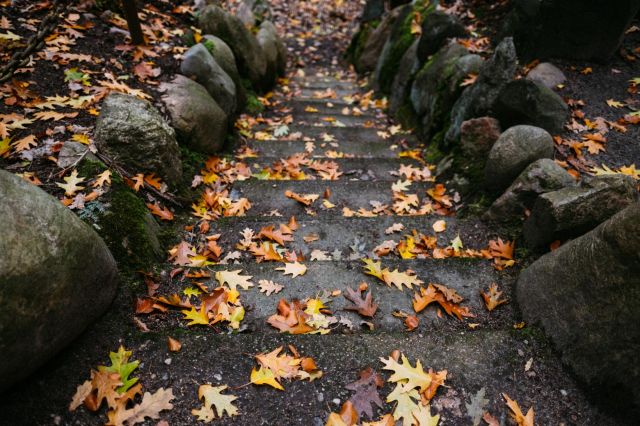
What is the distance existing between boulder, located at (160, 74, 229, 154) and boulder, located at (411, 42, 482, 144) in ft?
8.87

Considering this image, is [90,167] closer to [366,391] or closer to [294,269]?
[294,269]

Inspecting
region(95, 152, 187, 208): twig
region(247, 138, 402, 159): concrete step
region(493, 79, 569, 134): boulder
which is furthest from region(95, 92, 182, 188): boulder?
region(493, 79, 569, 134): boulder

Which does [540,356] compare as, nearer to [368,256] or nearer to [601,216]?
[601,216]

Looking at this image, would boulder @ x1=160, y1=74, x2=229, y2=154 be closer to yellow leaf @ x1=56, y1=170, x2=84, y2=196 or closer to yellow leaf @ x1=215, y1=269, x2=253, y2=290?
yellow leaf @ x1=56, y1=170, x2=84, y2=196

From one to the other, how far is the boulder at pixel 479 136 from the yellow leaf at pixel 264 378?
290 centimetres

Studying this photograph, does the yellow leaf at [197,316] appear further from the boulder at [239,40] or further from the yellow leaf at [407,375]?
the boulder at [239,40]

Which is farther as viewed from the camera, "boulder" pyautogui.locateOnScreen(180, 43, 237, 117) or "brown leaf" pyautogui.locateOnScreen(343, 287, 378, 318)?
"boulder" pyautogui.locateOnScreen(180, 43, 237, 117)

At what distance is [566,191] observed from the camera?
98.7 inches

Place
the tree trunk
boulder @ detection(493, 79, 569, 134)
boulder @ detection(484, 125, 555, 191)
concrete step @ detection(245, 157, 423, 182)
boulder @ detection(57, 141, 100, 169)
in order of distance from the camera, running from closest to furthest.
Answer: boulder @ detection(57, 141, 100, 169) → boulder @ detection(484, 125, 555, 191) → boulder @ detection(493, 79, 569, 134) → the tree trunk → concrete step @ detection(245, 157, 423, 182)

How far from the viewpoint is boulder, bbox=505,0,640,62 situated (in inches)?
164

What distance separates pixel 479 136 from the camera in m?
3.62

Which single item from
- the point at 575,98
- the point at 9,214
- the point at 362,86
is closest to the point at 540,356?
the point at 9,214

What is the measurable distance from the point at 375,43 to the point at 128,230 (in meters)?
7.58

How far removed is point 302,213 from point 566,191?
7.01ft
